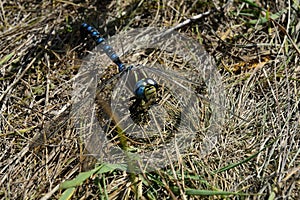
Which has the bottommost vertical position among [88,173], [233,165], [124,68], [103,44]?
[233,165]

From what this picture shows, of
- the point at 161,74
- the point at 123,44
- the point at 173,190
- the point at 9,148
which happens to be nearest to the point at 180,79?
the point at 161,74

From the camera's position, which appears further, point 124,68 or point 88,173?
point 124,68

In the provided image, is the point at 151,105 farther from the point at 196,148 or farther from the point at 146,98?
the point at 196,148

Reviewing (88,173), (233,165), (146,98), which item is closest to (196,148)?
(233,165)

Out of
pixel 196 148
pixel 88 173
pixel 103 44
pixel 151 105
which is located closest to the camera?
pixel 88 173

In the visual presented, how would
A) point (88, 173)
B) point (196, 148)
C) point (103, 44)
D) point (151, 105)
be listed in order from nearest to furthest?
point (88, 173), point (196, 148), point (151, 105), point (103, 44)

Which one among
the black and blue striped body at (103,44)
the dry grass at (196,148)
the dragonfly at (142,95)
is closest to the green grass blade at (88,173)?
the dry grass at (196,148)

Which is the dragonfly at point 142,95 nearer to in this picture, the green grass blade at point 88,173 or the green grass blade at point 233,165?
the green grass blade at point 88,173
